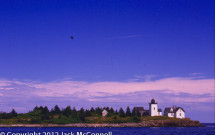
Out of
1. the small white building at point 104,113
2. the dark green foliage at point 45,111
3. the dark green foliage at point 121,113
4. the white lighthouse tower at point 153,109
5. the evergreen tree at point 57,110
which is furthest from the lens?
the evergreen tree at point 57,110

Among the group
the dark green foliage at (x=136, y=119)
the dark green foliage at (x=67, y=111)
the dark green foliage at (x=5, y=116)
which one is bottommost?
the dark green foliage at (x=136, y=119)

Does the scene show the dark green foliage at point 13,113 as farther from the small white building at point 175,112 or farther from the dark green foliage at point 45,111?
the small white building at point 175,112

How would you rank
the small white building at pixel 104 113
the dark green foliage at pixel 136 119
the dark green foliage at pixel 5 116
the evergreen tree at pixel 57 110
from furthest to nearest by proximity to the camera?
the evergreen tree at pixel 57 110 → the small white building at pixel 104 113 → the dark green foliage at pixel 5 116 → the dark green foliage at pixel 136 119

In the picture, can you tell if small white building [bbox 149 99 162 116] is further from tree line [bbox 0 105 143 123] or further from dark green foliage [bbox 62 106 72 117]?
dark green foliage [bbox 62 106 72 117]

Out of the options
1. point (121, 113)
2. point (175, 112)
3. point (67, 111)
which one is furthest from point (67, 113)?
point (175, 112)

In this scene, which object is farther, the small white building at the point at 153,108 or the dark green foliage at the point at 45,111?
the small white building at the point at 153,108

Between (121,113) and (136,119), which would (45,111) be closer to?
(121,113)

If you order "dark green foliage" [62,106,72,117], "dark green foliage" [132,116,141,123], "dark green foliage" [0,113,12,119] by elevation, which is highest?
"dark green foliage" [62,106,72,117]

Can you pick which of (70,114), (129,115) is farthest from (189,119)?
(70,114)

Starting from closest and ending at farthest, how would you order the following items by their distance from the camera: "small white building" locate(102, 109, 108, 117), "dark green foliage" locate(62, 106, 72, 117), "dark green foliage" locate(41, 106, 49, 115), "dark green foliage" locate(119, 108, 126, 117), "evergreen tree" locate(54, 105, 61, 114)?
"dark green foliage" locate(119, 108, 126, 117), "dark green foliage" locate(62, 106, 72, 117), "small white building" locate(102, 109, 108, 117), "dark green foliage" locate(41, 106, 49, 115), "evergreen tree" locate(54, 105, 61, 114)

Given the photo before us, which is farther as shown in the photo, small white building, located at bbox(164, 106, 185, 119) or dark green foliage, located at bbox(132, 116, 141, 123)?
small white building, located at bbox(164, 106, 185, 119)

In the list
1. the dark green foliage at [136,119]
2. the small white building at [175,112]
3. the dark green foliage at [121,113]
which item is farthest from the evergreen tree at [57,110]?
the small white building at [175,112]

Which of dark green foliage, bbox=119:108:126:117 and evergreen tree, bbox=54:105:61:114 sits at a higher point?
evergreen tree, bbox=54:105:61:114

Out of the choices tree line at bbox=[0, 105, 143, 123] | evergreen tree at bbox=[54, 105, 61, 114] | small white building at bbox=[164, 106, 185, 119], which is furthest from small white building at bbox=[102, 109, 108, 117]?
small white building at bbox=[164, 106, 185, 119]
